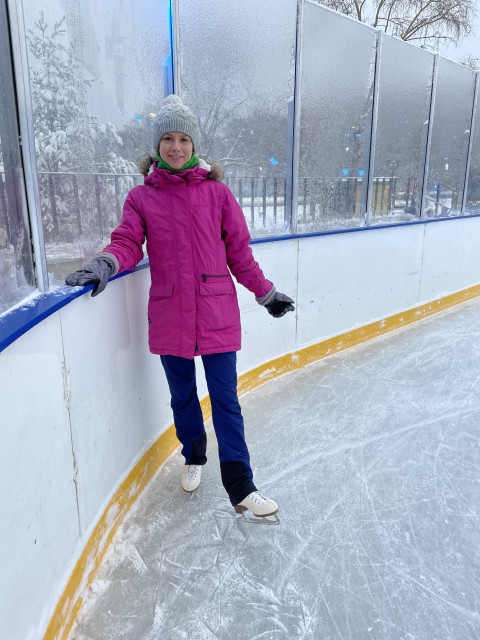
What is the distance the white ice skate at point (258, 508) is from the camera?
1.76 m

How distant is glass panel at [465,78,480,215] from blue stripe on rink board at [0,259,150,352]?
203 inches

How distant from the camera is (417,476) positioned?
2.08m

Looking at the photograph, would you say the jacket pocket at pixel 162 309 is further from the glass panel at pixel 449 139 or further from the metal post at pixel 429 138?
the glass panel at pixel 449 139

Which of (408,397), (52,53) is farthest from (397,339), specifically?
(52,53)

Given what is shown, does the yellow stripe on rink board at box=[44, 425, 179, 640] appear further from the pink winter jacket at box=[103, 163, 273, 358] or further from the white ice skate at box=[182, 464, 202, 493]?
the pink winter jacket at box=[103, 163, 273, 358]

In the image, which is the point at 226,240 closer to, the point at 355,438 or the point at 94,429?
the point at 94,429

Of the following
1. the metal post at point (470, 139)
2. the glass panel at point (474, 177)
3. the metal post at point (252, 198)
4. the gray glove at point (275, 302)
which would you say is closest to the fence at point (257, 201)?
the metal post at point (252, 198)

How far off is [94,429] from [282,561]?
74 cm

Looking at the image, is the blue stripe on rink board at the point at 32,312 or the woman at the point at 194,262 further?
the woman at the point at 194,262

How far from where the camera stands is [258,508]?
176cm

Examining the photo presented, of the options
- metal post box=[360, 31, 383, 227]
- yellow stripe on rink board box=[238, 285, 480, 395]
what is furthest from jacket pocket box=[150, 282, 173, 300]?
metal post box=[360, 31, 383, 227]

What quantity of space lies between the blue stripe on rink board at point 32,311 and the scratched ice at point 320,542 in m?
0.85

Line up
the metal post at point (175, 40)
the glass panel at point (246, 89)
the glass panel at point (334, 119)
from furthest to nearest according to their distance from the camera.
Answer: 1. the glass panel at point (334, 119)
2. the glass panel at point (246, 89)
3. the metal post at point (175, 40)

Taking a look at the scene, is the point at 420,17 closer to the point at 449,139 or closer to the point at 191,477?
the point at 449,139
